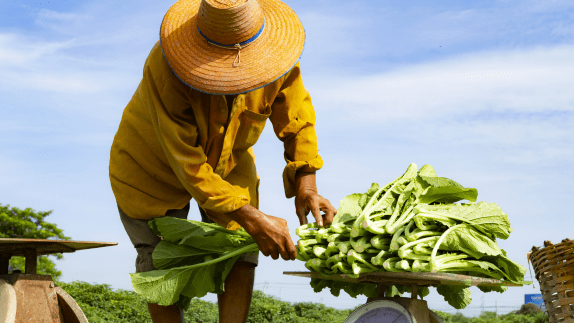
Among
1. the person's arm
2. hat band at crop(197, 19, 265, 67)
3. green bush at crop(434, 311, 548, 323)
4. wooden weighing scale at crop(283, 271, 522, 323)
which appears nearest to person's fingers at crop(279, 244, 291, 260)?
wooden weighing scale at crop(283, 271, 522, 323)

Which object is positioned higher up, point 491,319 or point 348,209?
point 348,209

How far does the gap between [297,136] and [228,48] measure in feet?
2.62

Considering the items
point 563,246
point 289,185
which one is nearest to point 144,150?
point 289,185

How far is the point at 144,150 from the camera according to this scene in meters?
2.96

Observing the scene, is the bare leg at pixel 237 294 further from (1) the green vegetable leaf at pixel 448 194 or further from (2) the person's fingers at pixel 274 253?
(1) the green vegetable leaf at pixel 448 194

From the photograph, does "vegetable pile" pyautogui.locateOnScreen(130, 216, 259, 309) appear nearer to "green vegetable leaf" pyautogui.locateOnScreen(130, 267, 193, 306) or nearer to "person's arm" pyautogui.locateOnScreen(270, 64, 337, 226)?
"green vegetable leaf" pyautogui.locateOnScreen(130, 267, 193, 306)

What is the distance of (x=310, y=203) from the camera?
2.79 m

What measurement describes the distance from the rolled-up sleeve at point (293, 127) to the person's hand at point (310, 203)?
0.21 ft

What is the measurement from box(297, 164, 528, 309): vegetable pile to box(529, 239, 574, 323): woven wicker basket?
560 millimetres

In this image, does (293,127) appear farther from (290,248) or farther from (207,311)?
(207,311)

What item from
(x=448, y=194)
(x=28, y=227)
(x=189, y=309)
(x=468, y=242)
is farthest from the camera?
(x=28, y=227)

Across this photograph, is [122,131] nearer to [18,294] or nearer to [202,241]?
[202,241]

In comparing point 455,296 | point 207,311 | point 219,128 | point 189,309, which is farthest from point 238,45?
point 207,311

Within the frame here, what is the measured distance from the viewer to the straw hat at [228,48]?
2357 mm
